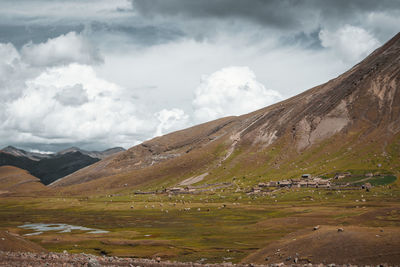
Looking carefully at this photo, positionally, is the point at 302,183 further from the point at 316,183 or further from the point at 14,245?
the point at 14,245

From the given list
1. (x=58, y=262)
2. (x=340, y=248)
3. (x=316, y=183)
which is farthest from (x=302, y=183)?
(x=58, y=262)

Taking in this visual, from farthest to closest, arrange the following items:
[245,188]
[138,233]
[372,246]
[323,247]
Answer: [245,188] → [138,233] → [323,247] → [372,246]

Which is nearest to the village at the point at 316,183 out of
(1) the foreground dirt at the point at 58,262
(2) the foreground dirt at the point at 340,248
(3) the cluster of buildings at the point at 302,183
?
(3) the cluster of buildings at the point at 302,183

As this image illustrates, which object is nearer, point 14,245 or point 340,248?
point 340,248

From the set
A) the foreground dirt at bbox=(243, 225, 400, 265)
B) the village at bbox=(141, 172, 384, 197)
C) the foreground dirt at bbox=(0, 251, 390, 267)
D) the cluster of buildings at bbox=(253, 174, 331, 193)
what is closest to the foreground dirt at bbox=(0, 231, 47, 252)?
the foreground dirt at bbox=(0, 251, 390, 267)

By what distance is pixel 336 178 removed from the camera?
179750 mm

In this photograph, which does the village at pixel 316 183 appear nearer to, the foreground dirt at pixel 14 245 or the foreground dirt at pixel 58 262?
the foreground dirt at pixel 58 262

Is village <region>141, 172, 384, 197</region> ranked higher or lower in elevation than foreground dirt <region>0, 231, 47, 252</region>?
lower

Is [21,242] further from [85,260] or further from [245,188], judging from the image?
[245,188]

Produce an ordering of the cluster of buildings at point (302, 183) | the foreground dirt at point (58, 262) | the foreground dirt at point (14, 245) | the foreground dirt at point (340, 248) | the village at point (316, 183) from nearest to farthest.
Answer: the foreground dirt at point (340, 248) < the foreground dirt at point (58, 262) < the foreground dirt at point (14, 245) < the village at point (316, 183) < the cluster of buildings at point (302, 183)

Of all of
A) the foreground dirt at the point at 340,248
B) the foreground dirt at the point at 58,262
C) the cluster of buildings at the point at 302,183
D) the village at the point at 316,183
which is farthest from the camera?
the cluster of buildings at the point at 302,183

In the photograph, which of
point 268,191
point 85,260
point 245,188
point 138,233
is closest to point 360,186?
point 268,191

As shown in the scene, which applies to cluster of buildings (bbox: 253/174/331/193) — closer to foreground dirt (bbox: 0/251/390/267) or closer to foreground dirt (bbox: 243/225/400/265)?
foreground dirt (bbox: 243/225/400/265)

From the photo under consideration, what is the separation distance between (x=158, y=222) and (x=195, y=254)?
51589 millimetres
